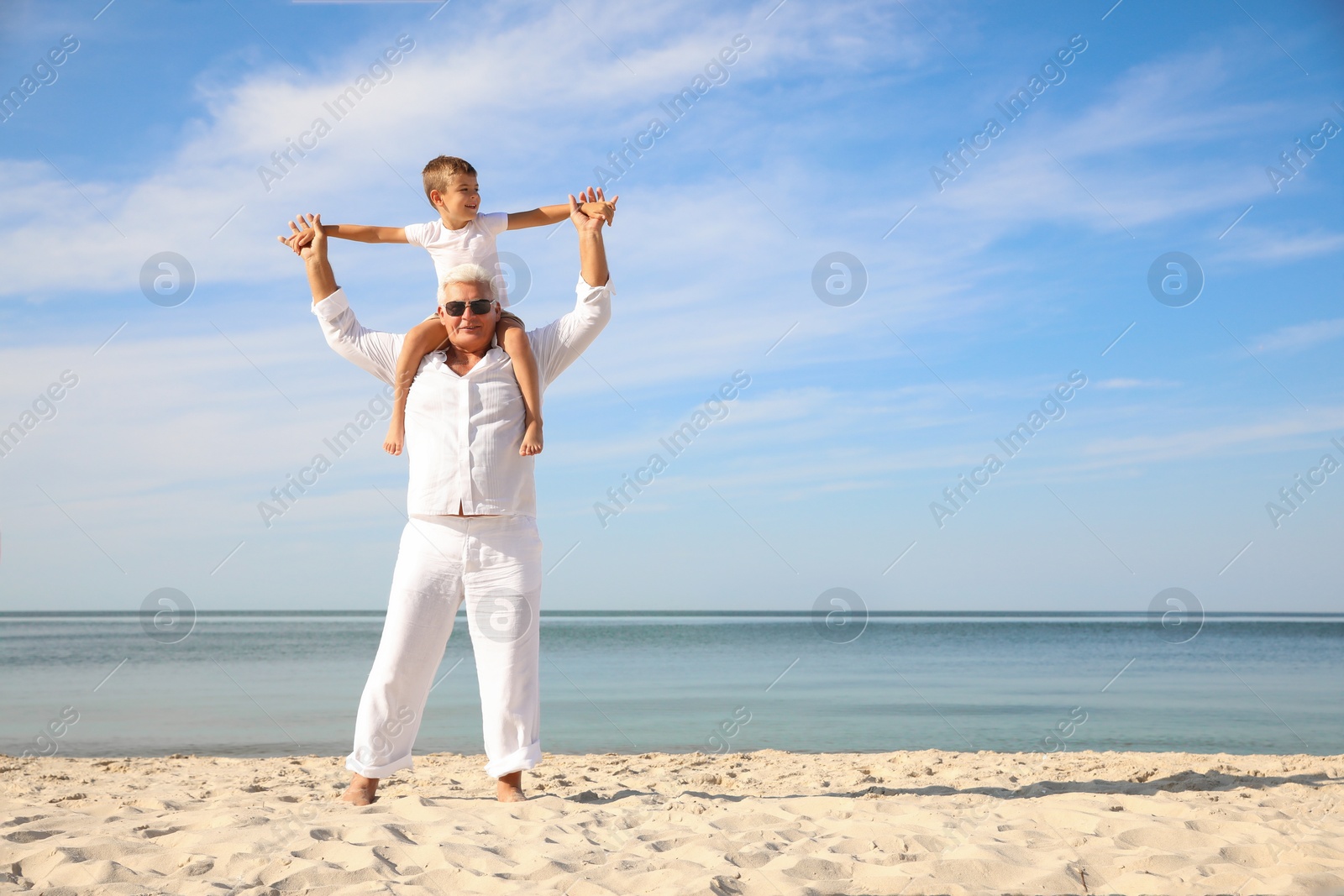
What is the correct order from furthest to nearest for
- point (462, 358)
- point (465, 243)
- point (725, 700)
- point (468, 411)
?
1. point (725, 700)
2. point (465, 243)
3. point (462, 358)
4. point (468, 411)

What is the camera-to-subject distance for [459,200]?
4.52m

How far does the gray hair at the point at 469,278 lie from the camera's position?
432cm

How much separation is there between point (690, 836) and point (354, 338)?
2.79 m

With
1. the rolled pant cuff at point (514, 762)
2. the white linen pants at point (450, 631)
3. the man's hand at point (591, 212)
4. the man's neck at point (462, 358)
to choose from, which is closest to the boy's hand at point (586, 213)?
the man's hand at point (591, 212)

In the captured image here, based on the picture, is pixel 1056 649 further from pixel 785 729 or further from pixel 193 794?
pixel 193 794

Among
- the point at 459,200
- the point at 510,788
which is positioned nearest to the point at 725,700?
the point at 510,788

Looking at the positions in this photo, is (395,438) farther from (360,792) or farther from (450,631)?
(360,792)

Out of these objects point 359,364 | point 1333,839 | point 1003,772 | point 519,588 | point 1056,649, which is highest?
point 359,364

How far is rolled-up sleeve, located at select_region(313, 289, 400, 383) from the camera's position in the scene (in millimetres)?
4438

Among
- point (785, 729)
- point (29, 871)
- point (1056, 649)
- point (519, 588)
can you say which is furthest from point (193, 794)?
point (1056, 649)

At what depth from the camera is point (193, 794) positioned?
16.1 feet

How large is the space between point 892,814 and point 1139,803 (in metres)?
1.28

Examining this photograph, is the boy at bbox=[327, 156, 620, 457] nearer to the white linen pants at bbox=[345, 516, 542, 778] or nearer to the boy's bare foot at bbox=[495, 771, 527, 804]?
the white linen pants at bbox=[345, 516, 542, 778]

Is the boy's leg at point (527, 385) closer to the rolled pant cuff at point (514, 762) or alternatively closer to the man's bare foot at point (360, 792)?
the rolled pant cuff at point (514, 762)
